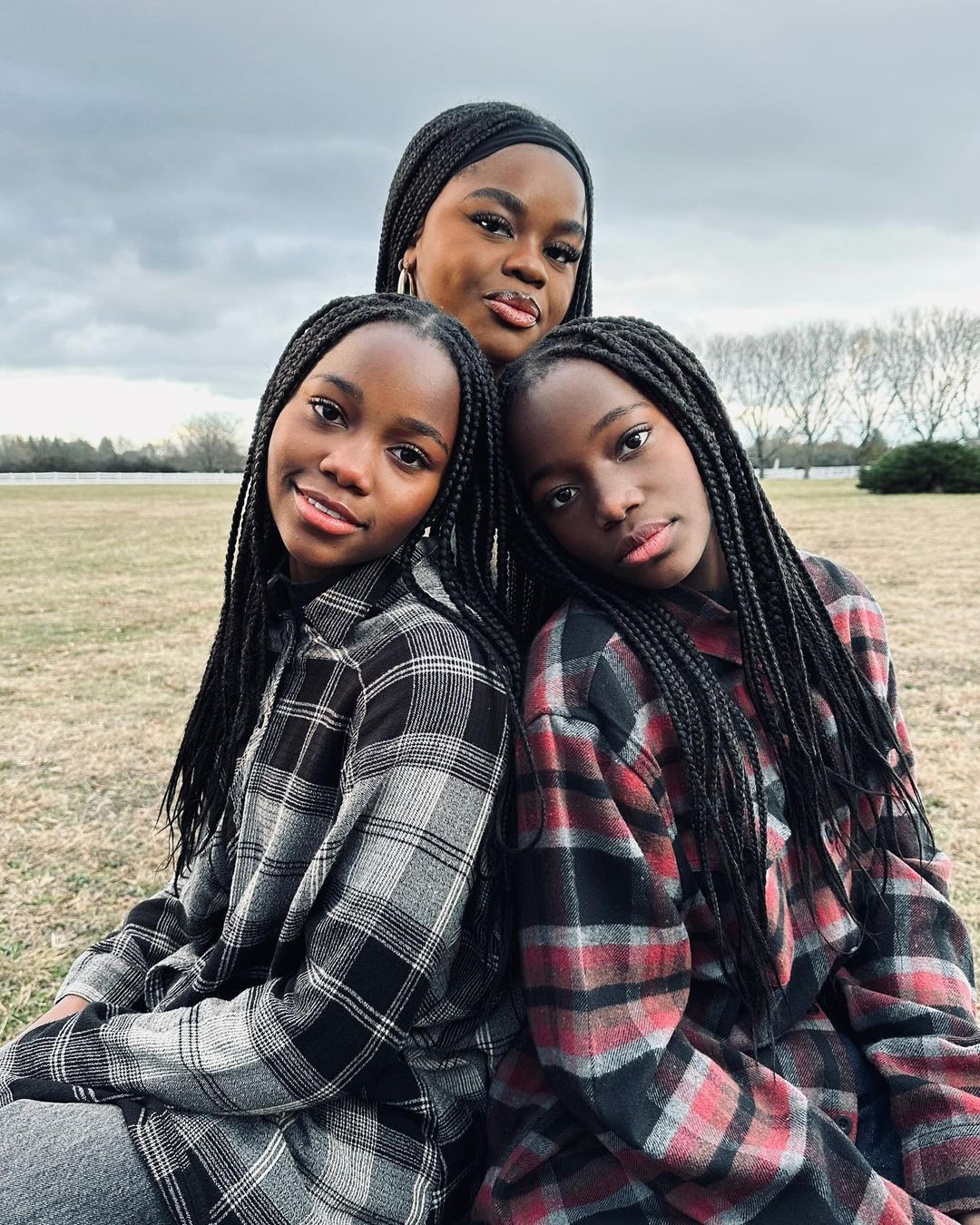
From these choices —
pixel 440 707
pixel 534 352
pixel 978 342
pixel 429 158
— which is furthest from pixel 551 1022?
pixel 978 342

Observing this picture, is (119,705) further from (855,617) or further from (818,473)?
(818,473)

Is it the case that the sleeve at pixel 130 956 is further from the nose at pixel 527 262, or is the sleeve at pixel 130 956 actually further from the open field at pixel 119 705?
the nose at pixel 527 262

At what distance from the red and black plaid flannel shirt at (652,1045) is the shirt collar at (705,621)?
0.5 inches

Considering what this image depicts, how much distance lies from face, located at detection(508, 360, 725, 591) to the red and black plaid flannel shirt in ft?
0.38

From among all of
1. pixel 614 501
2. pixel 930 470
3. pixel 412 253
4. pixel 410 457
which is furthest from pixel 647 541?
pixel 930 470

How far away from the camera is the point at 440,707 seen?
1.56 meters

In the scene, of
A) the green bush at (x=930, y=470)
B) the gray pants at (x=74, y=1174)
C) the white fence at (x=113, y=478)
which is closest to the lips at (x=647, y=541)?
the gray pants at (x=74, y=1174)

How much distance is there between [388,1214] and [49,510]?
992 inches

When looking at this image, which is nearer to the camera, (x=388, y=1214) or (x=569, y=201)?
(x=388, y=1214)

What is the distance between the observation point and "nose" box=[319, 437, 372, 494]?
168cm

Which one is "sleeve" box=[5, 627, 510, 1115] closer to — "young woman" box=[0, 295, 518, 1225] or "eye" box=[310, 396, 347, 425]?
"young woman" box=[0, 295, 518, 1225]

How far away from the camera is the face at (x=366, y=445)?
1.70m

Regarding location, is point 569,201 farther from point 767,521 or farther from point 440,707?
point 440,707

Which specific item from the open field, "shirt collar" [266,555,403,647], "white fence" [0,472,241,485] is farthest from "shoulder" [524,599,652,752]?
"white fence" [0,472,241,485]
